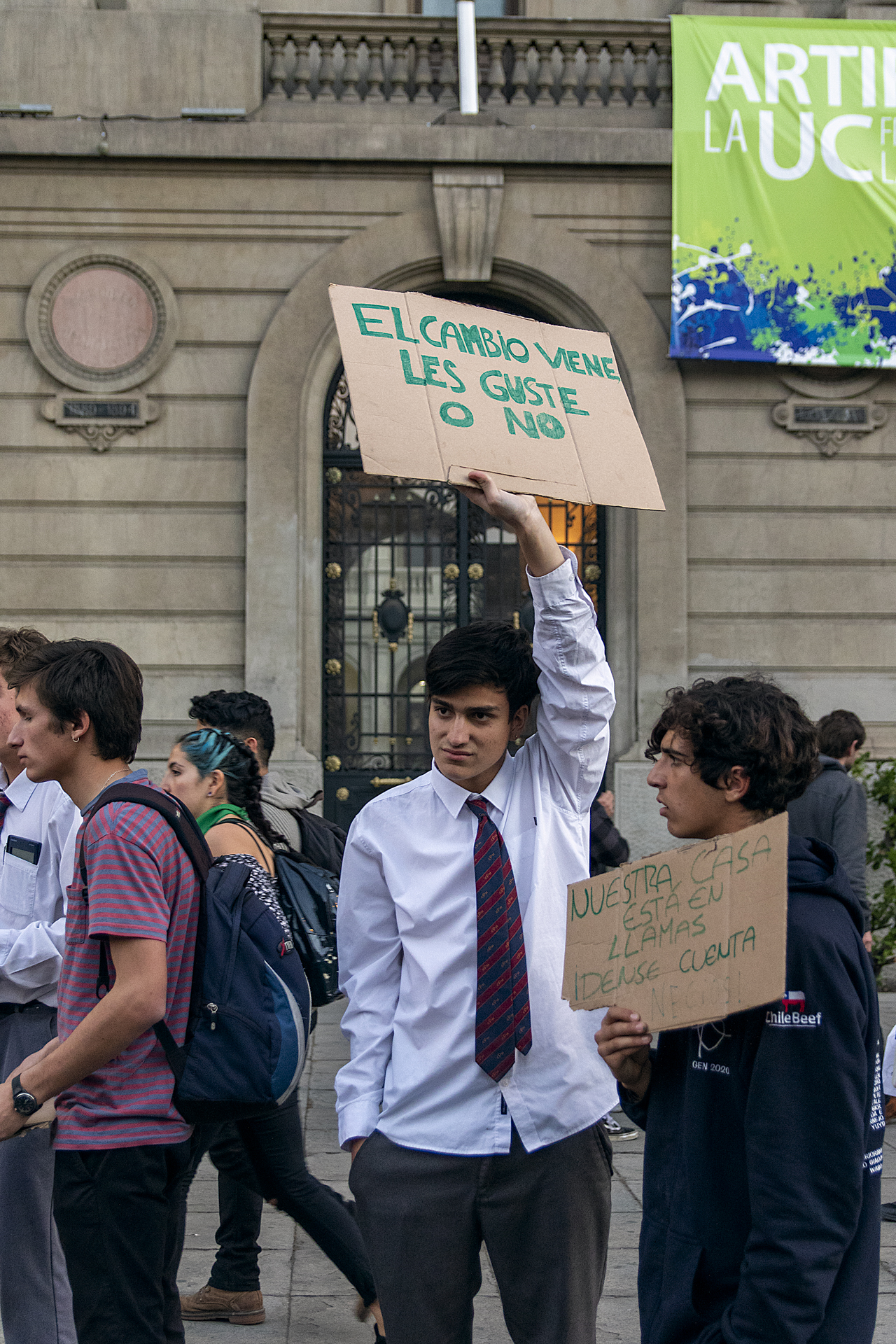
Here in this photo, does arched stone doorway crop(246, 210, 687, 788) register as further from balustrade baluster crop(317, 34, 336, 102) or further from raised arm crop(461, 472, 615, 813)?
raised arm crop(461, 472, 615, 813)

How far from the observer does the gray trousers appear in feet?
10.6

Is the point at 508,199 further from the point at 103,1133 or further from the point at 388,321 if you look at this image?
the point at 103,1133

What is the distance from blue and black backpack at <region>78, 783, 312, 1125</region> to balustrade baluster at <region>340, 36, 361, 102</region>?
9183mm

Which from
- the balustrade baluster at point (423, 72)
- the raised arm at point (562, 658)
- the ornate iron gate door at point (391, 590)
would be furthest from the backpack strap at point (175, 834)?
the balustrade baluster at point (423, 72)

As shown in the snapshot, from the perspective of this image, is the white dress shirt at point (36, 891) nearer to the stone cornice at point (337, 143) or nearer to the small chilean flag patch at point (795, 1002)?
the small chilean flag patch at point (795, 1002)

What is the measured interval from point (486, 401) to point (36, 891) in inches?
69.5

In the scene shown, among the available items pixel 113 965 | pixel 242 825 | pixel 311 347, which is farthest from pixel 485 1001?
pixel 311 347

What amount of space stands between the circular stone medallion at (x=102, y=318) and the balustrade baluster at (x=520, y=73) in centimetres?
343

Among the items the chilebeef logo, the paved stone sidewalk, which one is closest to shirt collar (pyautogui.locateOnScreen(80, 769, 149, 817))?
the chilebeef logo

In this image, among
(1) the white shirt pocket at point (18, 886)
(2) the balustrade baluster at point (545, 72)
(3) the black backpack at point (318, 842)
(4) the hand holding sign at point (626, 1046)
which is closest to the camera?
(4) the hand holding sign at point (626, 1046)

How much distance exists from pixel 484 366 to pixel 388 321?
214 millimetres

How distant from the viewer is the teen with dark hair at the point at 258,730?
14.8 feet

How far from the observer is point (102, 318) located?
10.5 m

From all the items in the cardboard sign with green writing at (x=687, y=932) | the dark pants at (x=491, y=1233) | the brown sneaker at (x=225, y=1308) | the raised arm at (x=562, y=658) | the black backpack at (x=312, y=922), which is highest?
the raised arm at (x=562, y=658)
